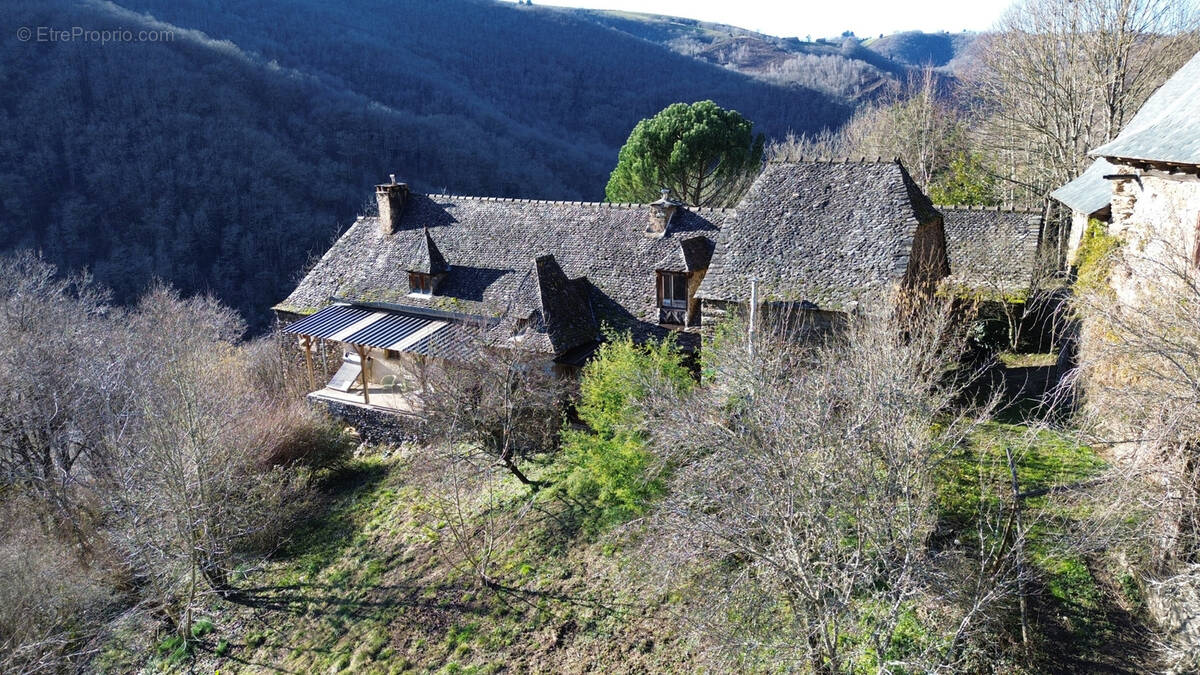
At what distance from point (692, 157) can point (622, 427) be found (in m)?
23.9

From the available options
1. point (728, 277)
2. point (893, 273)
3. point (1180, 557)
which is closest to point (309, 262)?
point (728, 277)

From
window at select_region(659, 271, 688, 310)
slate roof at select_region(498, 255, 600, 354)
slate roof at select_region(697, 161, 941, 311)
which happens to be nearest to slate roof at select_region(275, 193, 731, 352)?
slate roof at select_region(498, 255, 600, 354)

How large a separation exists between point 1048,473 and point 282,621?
1532 cm

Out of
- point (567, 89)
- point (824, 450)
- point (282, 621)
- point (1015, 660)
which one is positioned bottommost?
point (282, 621)

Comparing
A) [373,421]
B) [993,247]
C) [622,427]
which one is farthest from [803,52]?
[622,427]

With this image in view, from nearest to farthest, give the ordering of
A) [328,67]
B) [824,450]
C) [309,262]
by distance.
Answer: [824,450] < [309,262] < [328,67]

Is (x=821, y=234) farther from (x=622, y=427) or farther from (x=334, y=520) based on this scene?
(x=334, y=520)

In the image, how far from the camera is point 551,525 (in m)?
15.3

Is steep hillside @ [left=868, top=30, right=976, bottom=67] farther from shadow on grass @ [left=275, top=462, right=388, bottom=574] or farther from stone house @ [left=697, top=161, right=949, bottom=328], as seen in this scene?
shadow on grass @ [left=275, top=462, right=388, bottom=574]

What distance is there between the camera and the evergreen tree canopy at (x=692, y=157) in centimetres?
3312

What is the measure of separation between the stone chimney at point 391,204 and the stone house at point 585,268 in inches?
2.1

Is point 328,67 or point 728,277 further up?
point 328,67

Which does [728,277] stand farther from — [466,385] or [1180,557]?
[1180,557]

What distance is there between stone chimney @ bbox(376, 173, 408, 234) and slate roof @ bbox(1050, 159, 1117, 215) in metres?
21.8
